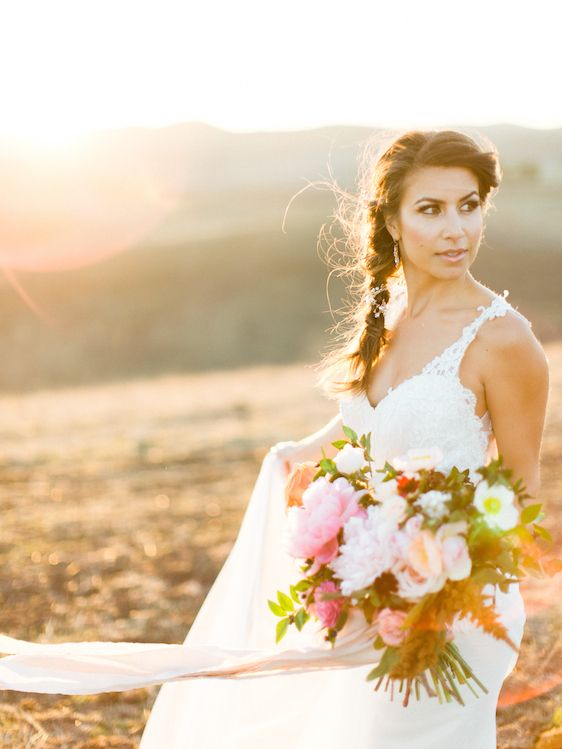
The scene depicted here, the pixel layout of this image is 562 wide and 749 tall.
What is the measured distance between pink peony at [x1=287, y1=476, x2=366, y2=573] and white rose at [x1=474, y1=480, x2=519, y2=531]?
41cm

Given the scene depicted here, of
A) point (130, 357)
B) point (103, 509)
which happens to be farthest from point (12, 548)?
point (130, 357)

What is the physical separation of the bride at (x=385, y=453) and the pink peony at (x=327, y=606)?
0.34 ft

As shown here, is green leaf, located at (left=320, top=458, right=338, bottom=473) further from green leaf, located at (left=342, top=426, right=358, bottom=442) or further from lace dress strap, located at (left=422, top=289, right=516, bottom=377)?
lace dress strap, located at (left=422, top=289, right=516, bottom=377)

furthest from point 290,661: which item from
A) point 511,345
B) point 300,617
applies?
point 511,345

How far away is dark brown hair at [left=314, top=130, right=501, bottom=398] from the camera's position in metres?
3.42

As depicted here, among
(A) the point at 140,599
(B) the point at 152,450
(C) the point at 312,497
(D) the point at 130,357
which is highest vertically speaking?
(C) the point at 312,497

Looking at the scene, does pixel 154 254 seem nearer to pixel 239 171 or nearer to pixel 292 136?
pixel 239 171

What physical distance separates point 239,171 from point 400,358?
192 feet

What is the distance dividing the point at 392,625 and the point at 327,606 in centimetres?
25

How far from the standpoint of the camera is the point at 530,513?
8.41 ft

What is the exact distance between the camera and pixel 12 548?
8.76m

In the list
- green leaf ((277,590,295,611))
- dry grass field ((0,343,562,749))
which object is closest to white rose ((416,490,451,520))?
green leaf ((277,590,295,611))

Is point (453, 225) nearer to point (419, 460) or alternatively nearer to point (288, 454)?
point (419, 460)

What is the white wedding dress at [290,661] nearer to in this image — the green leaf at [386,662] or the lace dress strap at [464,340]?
the lace dress strap at [464,340]
